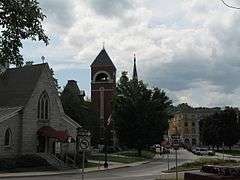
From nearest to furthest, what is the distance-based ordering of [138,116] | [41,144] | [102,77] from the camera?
1. [41,144]
2. [138,116]
3. [102,77]

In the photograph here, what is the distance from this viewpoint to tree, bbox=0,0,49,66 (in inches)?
556

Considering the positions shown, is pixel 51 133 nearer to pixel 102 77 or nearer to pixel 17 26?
pixel 17 26

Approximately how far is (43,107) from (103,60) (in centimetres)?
5912

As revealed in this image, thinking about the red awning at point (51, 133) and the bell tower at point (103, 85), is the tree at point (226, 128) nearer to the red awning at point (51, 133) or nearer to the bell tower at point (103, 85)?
the bell tower at point (103, 85)

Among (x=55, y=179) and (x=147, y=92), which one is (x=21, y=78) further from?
(x=147, y=92)

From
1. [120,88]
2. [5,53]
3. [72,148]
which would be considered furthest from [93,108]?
[5,53]

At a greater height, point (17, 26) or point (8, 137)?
point (17, 26)

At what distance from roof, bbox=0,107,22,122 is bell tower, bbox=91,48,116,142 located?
56.7 metres

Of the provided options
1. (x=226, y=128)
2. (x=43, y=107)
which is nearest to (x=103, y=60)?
(x=226, y=128)

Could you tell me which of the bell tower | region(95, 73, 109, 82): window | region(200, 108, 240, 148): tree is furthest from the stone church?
region(200, 108, 240, 148): tree

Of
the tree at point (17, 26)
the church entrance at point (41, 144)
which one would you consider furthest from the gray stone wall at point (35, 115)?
the tree at point (17, 26)

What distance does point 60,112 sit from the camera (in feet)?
197

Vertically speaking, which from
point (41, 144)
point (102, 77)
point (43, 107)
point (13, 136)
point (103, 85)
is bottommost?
point (41, 144)

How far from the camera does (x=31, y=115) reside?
55531 mm
